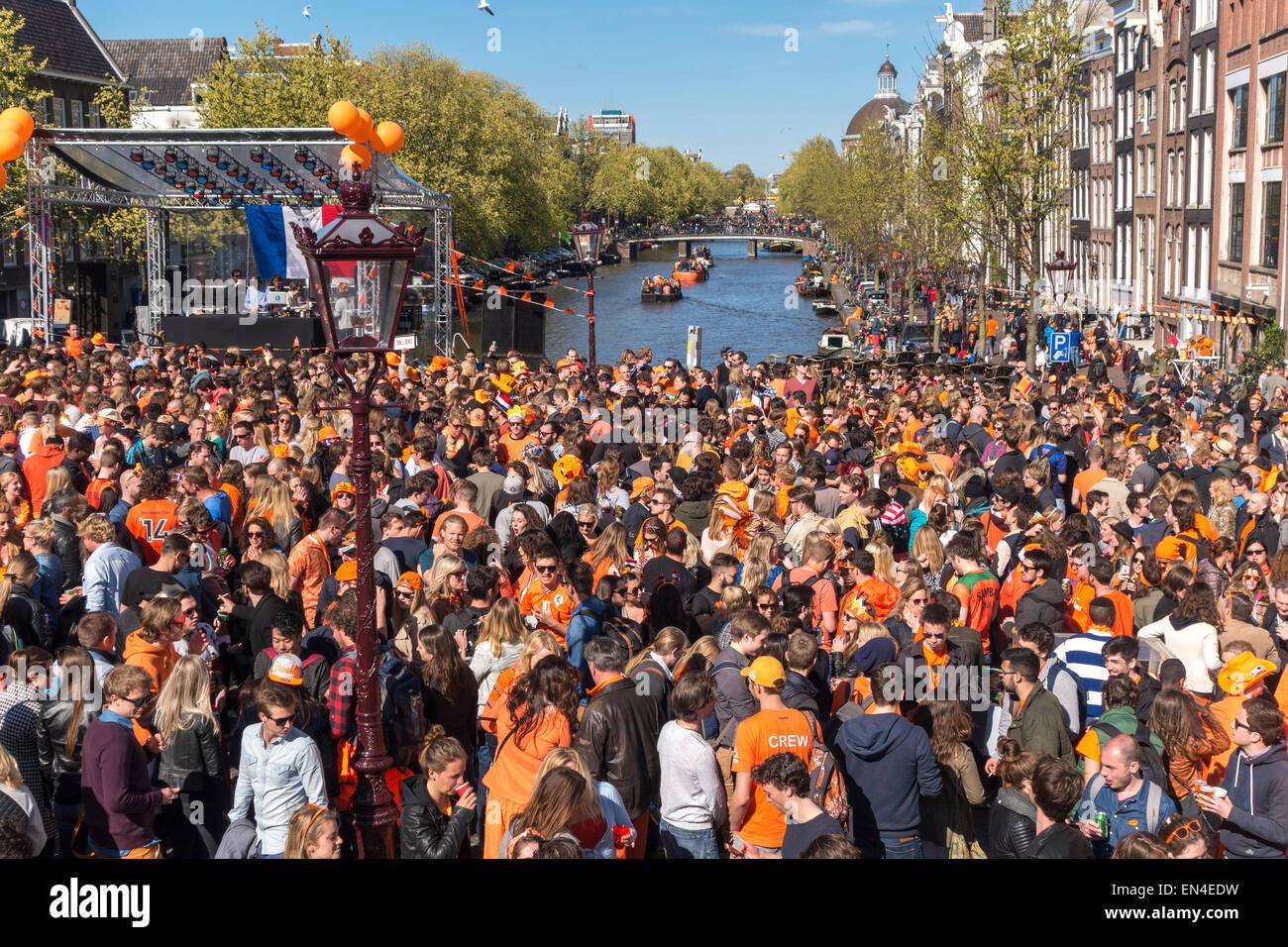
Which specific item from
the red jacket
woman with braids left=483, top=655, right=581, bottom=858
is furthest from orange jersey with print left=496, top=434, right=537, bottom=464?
woman with braids left=483, top=655, right=581, bottom=858

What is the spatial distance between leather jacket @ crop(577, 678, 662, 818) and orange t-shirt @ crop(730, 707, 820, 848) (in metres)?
0.47

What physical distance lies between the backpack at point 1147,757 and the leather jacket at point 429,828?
105 inches

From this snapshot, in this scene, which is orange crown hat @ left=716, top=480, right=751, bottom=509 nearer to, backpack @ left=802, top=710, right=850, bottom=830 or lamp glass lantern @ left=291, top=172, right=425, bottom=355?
backpack @ left=802, top=710, right=850, bottom=830

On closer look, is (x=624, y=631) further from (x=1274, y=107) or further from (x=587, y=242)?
(x=1274, y=107)

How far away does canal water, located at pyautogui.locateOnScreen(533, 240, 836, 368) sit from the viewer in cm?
5072

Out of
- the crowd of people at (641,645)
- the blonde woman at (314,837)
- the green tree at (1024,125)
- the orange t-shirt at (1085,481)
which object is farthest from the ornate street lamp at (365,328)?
the green tree at (1024,125)

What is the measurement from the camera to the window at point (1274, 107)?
2984cm

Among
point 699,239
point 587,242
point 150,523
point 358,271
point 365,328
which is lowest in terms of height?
point 150,523

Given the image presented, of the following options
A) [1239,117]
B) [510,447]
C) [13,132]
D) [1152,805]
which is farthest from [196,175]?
[1152,805]

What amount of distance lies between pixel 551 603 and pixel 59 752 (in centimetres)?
279

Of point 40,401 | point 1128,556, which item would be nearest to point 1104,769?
point 1128,556

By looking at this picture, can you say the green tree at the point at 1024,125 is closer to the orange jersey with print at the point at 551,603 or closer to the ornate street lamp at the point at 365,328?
the orange jersey with print at the point at 551,603

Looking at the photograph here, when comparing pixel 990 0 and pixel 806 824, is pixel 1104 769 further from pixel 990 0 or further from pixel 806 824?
pixel 990 0

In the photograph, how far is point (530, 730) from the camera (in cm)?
579
